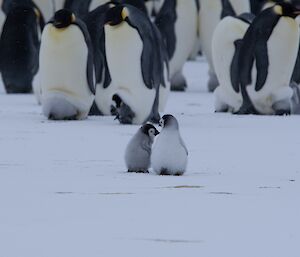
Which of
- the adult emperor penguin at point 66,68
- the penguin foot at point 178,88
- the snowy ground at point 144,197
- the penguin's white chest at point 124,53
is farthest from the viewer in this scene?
the penguin foot at point 178,88

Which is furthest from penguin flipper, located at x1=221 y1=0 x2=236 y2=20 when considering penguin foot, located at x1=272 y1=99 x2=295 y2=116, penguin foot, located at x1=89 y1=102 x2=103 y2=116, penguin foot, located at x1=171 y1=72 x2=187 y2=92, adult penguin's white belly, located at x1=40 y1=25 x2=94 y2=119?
adult penguin's white belly, located at x1=40 y1=25 x2=94 y2=119

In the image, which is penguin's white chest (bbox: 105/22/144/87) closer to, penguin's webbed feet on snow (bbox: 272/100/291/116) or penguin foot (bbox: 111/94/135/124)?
penguin foot (bbox: 111/94/135/124)

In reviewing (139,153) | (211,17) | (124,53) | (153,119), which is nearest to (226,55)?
(153,119)

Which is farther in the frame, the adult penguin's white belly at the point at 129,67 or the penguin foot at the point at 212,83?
the penguin foot at the point at 212,83

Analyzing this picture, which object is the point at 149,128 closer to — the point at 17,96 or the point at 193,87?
the point at 17,96

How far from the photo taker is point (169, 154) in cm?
576

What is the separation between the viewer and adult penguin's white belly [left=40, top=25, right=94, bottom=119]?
9.09m

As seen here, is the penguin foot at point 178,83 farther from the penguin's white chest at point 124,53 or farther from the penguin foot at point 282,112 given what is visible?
the penguin's white chest at point 124,53

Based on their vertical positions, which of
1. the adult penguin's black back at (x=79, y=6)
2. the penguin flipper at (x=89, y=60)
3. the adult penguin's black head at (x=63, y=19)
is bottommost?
the adult penguin's black back at (x=79, y=6)

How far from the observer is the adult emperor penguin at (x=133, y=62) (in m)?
8.84

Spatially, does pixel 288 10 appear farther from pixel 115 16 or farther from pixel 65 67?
pixel 65 67

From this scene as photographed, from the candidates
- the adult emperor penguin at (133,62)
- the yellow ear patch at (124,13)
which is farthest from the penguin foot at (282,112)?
the yellow ear patch at (124,13)

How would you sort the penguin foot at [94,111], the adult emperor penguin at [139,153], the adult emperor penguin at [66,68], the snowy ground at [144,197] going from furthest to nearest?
1. the penguin foot at [94,111]
2. the adult emperor penguin at [66,68]
3. the adult emperor penguin at [139,153]
4. the snowy ground at [144,197]

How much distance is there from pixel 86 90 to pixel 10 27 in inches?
161
